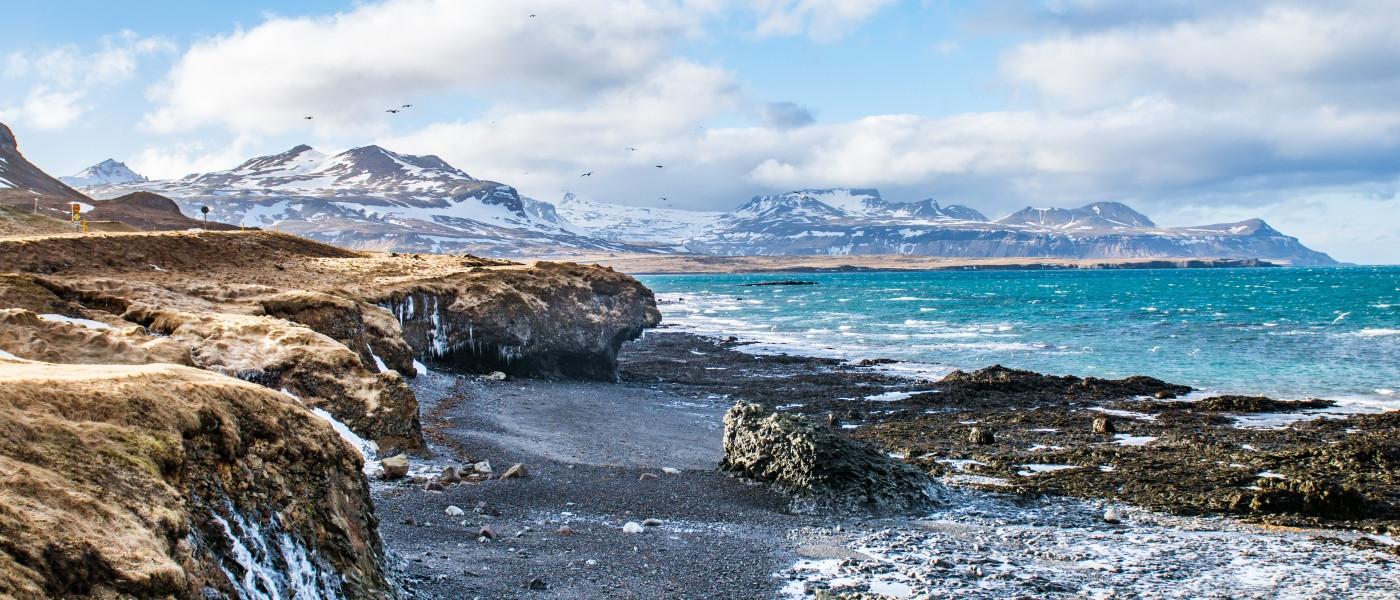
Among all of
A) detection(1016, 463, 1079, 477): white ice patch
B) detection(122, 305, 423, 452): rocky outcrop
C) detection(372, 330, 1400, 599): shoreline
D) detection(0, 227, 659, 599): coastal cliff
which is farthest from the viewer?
detection(1016, 463, 1079, 477): white ice patch

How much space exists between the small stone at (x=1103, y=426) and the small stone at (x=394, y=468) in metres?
19.7

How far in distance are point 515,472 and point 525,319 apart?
759 inches

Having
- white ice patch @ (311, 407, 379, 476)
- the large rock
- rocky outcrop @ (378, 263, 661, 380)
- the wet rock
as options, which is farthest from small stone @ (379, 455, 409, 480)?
the wet rock

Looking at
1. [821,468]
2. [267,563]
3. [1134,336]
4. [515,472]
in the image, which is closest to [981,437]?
[821,468]

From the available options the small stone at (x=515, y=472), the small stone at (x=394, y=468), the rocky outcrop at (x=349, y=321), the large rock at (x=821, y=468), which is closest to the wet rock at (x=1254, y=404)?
the large rock at (x=821, y=468)

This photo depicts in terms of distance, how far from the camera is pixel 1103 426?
26312 millimetres

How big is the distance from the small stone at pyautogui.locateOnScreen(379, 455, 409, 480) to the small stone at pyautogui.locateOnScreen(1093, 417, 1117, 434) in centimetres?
1966

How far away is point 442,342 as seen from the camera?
33.0 metres

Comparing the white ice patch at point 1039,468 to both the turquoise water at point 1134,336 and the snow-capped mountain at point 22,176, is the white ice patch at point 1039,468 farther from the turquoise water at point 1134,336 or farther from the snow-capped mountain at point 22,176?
the snow-capped mountain at point 22,176

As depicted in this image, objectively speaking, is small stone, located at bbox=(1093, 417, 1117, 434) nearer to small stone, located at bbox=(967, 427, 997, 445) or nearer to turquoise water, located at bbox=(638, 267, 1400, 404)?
small stone, located at bbox=(967, 427, 997, 445)

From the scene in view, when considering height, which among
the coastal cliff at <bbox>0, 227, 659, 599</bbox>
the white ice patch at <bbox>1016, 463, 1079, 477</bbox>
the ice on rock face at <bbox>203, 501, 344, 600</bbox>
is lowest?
the white ice patch at <bbox>1016, 463, 1079, 477</bbox>

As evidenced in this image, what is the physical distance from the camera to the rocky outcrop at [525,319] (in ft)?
107

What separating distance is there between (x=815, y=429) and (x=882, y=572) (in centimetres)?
576

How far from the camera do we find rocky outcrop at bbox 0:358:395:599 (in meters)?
5.57
